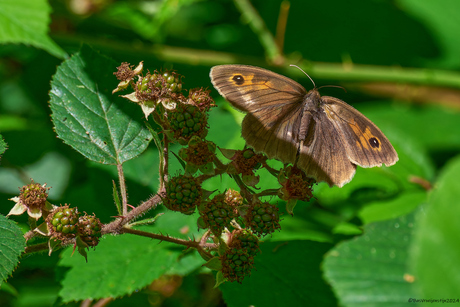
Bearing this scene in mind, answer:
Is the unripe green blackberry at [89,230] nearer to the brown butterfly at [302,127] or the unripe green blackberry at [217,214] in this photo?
the unripe green blackberry at [217,214]

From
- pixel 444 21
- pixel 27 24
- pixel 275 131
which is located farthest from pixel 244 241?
pixel 444 21

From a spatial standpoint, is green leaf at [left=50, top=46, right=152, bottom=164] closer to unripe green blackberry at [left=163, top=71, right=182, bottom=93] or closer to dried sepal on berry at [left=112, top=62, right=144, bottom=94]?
dried sepal on berry at [left=112, top=62, right=144, bottom=94]

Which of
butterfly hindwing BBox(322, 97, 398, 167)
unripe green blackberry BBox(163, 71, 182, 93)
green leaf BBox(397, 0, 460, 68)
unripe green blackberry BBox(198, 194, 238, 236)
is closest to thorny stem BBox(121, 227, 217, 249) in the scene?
unripe green blackberry BBox(198, 194, 238, 236)

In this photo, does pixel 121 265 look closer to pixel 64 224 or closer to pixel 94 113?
pixel 64 224

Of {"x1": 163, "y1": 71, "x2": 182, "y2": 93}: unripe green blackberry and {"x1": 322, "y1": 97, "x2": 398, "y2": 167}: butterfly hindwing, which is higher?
{"x1": 163, "y1": 71, "x2": 182, "y2": 93}: unripe green blackberry

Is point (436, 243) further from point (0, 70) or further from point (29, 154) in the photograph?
point (0, 70)

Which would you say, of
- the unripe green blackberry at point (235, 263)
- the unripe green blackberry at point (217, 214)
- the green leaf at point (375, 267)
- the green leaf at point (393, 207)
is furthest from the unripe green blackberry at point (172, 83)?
the green leaf at point (393, 207)

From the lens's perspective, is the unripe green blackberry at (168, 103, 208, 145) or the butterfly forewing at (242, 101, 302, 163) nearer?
the unripe green blackberry at (168, 103, 208, 145)

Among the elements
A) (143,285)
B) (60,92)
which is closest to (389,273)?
(143,285)
